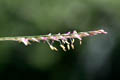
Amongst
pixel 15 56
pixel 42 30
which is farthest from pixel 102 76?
pixel 42 30

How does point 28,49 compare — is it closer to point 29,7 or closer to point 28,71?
point 28,71

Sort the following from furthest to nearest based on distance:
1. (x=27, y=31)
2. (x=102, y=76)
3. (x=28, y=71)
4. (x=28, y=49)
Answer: (x=102, y=76)
(x=28, y=71)
(x=28, y=49)
(x=27, y=31)

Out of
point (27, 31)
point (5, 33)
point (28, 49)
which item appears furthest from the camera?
point (28, 49)

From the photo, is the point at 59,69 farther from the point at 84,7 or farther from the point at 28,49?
the point at 84,7

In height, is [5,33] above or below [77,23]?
below

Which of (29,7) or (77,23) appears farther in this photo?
(77,23)

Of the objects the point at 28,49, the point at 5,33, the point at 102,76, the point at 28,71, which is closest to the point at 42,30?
the point at 5,33
